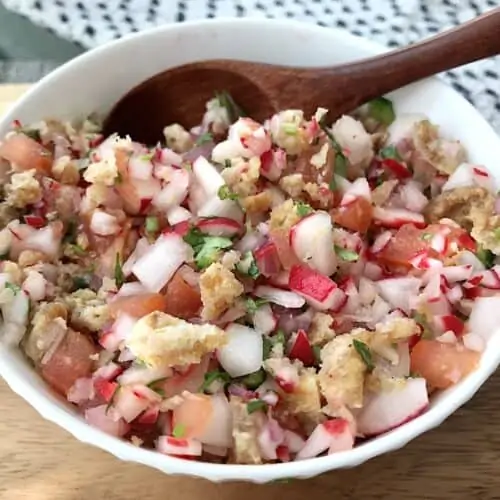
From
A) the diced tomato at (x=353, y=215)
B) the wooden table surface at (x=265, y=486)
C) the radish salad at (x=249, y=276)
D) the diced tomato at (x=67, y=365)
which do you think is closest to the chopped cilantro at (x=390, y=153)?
the radish salad at (x=249, y=276)

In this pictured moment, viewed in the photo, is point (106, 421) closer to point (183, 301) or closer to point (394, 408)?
point (183, 301)

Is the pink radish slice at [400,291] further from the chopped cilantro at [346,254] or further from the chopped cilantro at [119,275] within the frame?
the chopped cilantro at [119,275]

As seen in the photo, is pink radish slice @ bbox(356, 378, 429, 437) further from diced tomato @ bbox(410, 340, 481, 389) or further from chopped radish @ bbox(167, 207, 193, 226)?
chopped radish @ bbox(167, 207, 193, 226)

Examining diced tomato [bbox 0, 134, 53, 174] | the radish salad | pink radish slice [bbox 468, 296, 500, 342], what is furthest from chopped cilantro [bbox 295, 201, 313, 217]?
diced tomato [bbox 0, 134, 53, 174]

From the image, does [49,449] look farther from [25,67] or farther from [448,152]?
[25,67]

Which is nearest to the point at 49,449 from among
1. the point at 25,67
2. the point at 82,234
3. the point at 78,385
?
the point at 78,385
